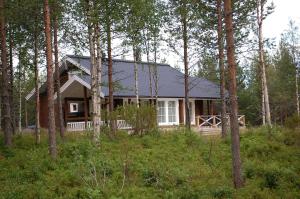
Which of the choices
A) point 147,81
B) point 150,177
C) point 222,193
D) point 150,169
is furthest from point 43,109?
point 222,193

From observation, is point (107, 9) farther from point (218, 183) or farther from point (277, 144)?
point (277, 144)

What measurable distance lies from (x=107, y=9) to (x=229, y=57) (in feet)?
21.2

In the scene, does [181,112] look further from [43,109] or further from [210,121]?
[43,109]

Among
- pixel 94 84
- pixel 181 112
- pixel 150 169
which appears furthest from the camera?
pixel 181 112

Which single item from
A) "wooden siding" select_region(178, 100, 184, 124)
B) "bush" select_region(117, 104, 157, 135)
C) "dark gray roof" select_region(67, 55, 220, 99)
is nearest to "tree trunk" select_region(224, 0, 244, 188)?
"bush" select_region(117, 104, 157, 135)

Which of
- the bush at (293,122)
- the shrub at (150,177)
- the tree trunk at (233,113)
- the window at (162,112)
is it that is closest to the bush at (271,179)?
the tree trunk at (233,113)

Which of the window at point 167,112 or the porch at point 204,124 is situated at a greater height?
the window at point 167,112

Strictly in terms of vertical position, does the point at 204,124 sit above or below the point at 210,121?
below

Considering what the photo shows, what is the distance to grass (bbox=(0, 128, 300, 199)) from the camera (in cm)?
1038

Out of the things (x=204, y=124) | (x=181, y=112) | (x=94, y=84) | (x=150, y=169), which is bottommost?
(x=150, y=169)

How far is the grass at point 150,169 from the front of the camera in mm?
10383

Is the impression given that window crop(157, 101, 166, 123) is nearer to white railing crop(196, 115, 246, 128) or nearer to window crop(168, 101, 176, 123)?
window crop(168, 101, 176, 123)

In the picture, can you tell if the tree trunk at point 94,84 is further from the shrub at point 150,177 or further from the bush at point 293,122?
the bush at point 293,122

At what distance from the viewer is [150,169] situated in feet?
40.7
